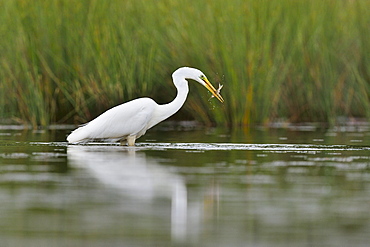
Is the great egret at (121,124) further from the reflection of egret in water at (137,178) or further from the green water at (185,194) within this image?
the reflection of egret in water at (137,178)

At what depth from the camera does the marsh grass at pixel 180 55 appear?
15.1 metres

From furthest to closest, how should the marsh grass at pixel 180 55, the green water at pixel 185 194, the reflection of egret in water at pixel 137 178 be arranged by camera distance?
the marsh grass at pixel 180 55 < the reflection of egret in water at pixel 137 178 < the green water at pixel 185 194

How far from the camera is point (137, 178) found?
7.75 meters

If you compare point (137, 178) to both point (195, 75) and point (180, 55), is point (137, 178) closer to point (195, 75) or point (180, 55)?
point (195, 75)

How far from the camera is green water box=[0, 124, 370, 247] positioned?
5.21 meters

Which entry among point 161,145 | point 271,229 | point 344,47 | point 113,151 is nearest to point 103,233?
point 271,229

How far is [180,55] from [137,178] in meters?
7.95

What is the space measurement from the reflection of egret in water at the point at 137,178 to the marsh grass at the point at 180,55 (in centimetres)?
458

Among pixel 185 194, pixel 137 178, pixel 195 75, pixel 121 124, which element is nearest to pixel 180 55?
pixel 195 75

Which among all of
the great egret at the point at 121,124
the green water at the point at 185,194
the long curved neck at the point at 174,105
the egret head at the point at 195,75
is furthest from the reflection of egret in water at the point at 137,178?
the egret head at the point at 195,75

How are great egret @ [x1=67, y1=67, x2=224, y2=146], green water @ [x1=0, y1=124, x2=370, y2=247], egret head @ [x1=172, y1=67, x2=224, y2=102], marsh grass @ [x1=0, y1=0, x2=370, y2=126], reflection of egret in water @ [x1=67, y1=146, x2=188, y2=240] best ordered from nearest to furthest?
green water @ [x1=0, y1=124, x2=370, y2=247]
reflection of egret in water @ [x1=67, y1=146, x2=188, y2=240]
great egret @ [x1=67, y1=67, x2=224, y2=146]
egret head @ [x1=172, y1=67, x2=224, y2=102]
marsh grass @ [x1=0, y1=0, x2=370, y2=126]

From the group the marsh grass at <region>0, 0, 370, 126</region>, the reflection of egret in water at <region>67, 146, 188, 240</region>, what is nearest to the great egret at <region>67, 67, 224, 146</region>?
the reflection of egret in water at <region>67, 146, 188, 240</region>

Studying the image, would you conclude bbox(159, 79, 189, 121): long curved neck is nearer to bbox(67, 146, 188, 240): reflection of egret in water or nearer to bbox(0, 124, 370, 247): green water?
bbox(0, 124, 370, 247): green water

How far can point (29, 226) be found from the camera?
5.41 m
